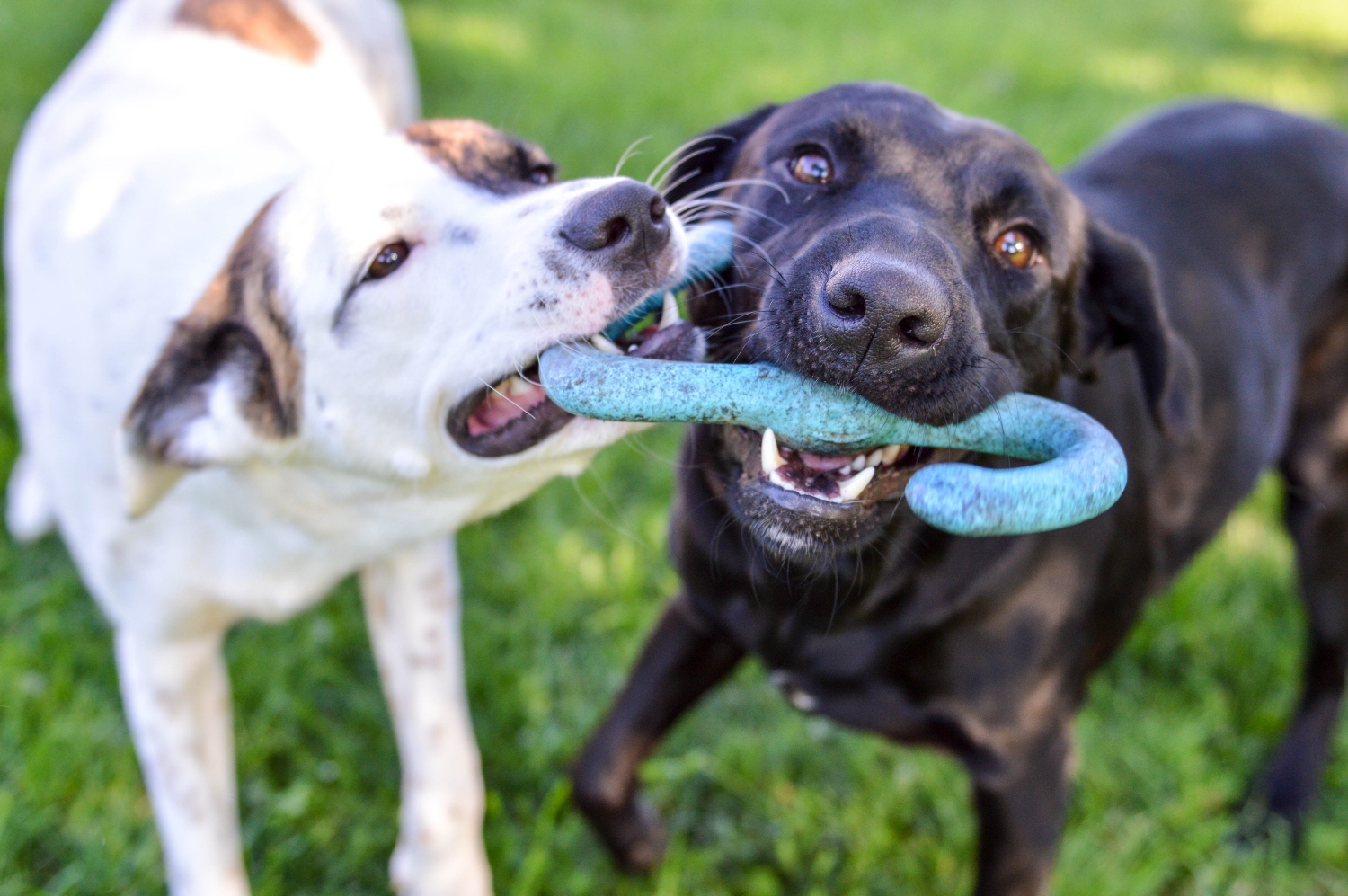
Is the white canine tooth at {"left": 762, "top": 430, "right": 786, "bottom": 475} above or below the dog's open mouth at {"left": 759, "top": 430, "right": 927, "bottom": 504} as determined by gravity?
above

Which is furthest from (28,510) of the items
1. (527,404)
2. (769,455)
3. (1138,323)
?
(1138,323)

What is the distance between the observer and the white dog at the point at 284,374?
83.7 inches

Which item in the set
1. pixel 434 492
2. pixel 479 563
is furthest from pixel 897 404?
pixel 479 563

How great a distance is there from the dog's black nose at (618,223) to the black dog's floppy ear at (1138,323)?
91 centimetres

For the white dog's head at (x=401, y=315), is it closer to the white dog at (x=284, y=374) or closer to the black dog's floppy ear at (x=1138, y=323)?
the white dog at (x=284, y=374)

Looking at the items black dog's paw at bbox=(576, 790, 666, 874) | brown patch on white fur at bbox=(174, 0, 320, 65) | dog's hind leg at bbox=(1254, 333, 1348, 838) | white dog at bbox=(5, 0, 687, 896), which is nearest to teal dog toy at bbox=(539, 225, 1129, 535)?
white dog at bbox=(5, 0, 687, 896)

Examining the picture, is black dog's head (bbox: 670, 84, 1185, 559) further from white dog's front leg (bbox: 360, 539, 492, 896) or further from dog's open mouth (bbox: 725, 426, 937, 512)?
white dog's front leg (bbox: 360, 539, 492, 896)

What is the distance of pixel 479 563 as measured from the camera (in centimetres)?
362

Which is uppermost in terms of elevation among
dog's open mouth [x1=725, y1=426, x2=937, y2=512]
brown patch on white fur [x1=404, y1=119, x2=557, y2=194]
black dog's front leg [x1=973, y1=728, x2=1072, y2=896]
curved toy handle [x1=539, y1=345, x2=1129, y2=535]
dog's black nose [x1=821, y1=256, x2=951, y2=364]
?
dog's black nose [x1=821, y1=256, x2=951, y2=364]

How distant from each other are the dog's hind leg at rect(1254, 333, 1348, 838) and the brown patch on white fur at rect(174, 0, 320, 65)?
3.06m

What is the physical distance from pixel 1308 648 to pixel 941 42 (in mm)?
5829

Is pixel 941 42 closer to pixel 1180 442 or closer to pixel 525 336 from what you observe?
pixel 1180 442

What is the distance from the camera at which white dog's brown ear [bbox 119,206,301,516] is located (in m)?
2.22

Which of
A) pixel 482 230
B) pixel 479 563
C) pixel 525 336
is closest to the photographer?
pixel 525 336
